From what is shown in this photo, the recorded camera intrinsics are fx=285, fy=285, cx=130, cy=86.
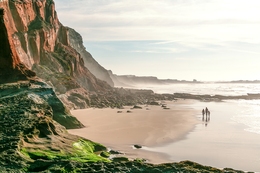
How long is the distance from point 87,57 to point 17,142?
88711mm

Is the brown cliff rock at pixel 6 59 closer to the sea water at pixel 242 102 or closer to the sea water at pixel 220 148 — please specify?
the sea water at pixel 220 148

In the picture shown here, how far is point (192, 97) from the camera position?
72.1m

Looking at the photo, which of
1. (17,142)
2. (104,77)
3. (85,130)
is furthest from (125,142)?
(104,77)

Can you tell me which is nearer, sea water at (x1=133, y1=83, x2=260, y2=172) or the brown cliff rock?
sea water at (x1=133, y1=83, x2=260, y2=172)

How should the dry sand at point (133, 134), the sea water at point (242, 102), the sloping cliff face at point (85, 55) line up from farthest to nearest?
the sloping cliff face at point (85, 55) → the sea water at point (242, 102) → the dry sand at point (133, 134)

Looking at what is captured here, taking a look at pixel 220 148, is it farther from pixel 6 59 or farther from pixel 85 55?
pixel 85 55

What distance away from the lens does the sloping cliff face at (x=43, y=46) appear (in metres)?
36.8

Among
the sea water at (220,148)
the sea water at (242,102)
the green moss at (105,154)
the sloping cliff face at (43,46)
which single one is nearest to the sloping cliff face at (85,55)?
the sea water at (242,102)

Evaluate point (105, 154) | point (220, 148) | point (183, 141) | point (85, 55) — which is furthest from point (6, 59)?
point (85, 55)

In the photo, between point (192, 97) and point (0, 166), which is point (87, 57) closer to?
point (192, 97)

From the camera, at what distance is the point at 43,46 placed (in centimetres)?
4350

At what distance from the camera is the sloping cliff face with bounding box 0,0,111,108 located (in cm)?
3684

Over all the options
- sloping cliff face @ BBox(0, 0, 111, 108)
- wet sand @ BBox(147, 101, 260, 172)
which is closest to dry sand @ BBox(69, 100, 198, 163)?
wet sand @ BBox(147, 101, 260, 172)

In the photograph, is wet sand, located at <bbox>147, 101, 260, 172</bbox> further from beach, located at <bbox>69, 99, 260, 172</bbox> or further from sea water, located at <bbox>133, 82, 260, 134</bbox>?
sea water, located at <bbox>133, 82, 260, 134</bbox>
